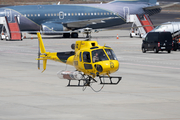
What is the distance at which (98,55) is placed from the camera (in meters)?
20.6

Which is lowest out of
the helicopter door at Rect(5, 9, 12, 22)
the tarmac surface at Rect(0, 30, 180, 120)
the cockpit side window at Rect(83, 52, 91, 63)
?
the tarmac surface at Rect(0, 30, 180, 120)

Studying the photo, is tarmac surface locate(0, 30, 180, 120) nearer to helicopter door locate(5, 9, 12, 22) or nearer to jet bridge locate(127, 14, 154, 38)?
helicopter door locate(5, 9, 12, 22)

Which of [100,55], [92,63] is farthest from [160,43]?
[92,63]

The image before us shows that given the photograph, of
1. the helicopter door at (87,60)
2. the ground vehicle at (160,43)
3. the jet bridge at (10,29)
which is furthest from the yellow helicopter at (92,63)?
the jet bridge at (10,29)

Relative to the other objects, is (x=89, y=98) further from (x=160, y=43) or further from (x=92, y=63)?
(x=160, y=43)

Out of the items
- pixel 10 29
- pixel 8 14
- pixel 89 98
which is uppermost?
pixel 8 14

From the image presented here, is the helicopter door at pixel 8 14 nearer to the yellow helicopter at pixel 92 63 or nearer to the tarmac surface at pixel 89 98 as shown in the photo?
the tarmac surface at pixel 89 98

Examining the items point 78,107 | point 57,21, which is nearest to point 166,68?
point 78,107

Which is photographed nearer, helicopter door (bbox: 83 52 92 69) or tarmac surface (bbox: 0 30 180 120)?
tarmac surface (bbox: 0 30 180 120)

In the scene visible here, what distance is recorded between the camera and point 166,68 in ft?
103

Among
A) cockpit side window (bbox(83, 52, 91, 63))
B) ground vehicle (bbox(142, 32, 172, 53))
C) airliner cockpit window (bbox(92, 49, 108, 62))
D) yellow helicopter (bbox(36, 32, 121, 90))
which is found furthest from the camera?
ground vehicle (bbox(142, 32, 172, 53))

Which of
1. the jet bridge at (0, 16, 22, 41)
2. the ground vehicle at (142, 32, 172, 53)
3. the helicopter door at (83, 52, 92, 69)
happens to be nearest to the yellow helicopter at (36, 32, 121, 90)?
the helicopter door at (83, 52, 92, 69)

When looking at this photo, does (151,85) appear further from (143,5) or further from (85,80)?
(143,5)

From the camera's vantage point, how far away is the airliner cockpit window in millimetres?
20516
